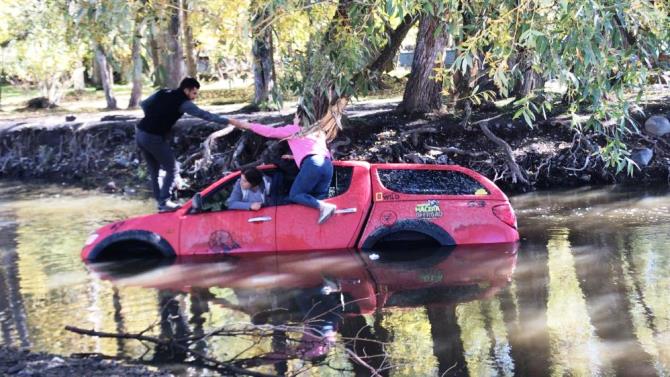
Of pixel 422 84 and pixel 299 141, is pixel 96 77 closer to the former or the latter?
pixel 422 84

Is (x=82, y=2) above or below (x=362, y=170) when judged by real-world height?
above

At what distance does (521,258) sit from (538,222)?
8.81ft

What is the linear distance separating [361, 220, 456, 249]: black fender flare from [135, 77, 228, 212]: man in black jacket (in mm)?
2888

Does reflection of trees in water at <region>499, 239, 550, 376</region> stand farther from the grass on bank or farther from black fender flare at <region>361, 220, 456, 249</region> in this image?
the grass on bank

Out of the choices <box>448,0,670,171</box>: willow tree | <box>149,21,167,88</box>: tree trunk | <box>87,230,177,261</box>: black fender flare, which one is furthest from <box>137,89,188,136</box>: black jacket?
<box>448,0,670,171</box>: willow tree

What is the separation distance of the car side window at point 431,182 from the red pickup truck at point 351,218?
1cm

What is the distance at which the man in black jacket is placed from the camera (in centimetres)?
1202

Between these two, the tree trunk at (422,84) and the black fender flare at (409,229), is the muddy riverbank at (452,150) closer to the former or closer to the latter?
the tree trunk at (422,84)

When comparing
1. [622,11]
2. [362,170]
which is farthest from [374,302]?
[622,11]

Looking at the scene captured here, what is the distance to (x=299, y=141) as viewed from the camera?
10.6 meters

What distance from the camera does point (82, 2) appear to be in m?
8.08

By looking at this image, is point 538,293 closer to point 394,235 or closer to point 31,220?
point 394,235

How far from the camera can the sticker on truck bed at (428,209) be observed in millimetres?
10688

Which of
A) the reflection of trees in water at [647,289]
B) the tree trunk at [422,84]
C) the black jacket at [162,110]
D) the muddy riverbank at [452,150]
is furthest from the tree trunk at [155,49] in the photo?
the tree trunk at [422,84]
